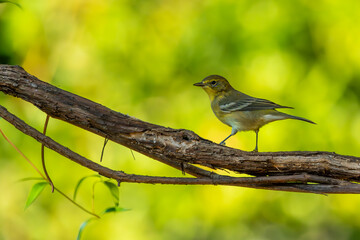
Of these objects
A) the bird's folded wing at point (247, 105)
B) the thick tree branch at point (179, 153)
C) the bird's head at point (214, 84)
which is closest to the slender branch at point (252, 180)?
the thick tree branch at point (179, 153)

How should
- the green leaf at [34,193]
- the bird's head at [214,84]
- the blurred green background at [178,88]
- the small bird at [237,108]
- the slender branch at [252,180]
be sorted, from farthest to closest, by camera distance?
the blurred green background at [178,88]
the bird's head at [214,84]
the small bird at [237,108]
the green leaf at [34,193]
the slender branch at [252,180]

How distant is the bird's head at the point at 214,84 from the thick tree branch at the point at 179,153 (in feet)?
4.94

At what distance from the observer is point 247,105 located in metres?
2.95

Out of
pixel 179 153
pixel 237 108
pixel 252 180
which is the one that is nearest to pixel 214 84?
pixel 237 108

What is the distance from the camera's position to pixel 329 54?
3418 millimetres

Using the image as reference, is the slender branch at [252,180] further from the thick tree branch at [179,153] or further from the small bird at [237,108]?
the small bird at [237,108]

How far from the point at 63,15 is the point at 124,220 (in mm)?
1489

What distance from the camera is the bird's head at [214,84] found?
3191 millimetres

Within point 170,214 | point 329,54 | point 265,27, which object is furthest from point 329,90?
point 170,214

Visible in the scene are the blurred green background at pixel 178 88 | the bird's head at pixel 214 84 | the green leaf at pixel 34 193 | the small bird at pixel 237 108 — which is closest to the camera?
the green leaf at pixel 34 193

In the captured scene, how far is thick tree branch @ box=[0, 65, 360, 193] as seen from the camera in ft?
5.15

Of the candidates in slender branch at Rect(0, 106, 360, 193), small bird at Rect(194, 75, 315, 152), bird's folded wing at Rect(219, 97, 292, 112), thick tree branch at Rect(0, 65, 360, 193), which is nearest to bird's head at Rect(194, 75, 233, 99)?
small bird at Rect(194, 75, 315, 152)

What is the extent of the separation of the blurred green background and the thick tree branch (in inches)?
60.4

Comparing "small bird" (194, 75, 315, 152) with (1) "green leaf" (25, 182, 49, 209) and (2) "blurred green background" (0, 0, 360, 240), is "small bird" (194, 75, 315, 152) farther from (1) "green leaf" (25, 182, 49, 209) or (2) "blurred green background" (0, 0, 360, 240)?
(1) "green leaf" (25, 182, 49, 209)
